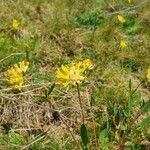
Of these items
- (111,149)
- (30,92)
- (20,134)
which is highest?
(30,92)

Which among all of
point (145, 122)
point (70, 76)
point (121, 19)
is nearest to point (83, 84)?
point (145, 122)

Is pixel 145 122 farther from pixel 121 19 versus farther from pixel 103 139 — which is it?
pixel 121 19

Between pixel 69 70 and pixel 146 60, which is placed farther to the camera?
pixel 146 60

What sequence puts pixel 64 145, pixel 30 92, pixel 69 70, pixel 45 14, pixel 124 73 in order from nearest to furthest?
pixel 69 70
pixel 64 145
pixel 30 92
pixel 124 73
pixel 45 14

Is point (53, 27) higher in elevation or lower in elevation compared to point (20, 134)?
higher

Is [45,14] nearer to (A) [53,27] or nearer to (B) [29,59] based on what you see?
(A) [53,27]

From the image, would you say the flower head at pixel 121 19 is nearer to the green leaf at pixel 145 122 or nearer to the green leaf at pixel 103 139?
the green leaf at pixel 145 122

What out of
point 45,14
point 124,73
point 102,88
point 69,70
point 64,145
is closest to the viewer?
point 69,70

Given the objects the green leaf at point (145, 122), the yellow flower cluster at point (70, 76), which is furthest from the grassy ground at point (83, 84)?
the yellow flower cluster at point (70, 76)

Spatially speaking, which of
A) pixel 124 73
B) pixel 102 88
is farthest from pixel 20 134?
pixel 124 73
